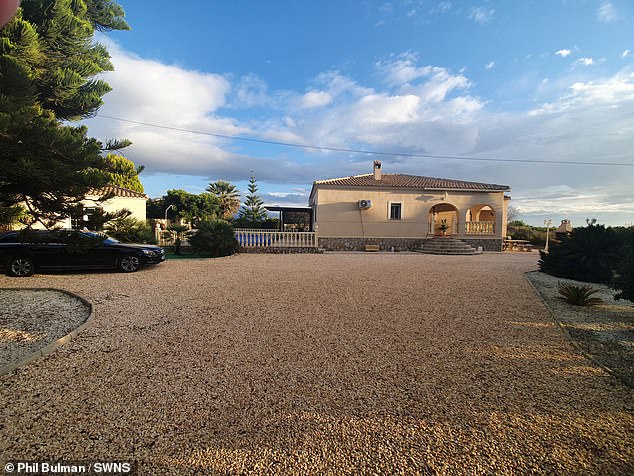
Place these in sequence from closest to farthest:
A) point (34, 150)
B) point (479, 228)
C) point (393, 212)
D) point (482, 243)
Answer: point (34, 150)
point (393, 212)
point (482, 243)
point (479, 228)

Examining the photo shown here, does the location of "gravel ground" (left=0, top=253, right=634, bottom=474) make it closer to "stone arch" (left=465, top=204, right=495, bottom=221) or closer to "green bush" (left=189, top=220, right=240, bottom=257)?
"green bush" (left=189, top=220, right=240, bottom=257)

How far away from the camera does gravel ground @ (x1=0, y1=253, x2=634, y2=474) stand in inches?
80.9

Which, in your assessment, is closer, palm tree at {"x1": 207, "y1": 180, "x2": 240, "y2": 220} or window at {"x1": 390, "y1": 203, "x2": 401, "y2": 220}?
window at {"x1": 390, "y1": 203, "x2": 401, "y2": 220}

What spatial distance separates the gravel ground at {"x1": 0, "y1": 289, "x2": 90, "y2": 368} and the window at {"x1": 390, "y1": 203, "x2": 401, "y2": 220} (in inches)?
630

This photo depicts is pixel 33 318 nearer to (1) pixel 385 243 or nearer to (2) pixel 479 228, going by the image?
(1) pixel 385 243

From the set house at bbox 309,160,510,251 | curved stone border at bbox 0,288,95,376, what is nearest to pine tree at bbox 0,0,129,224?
curved stone border at bbox 0,288,95,376

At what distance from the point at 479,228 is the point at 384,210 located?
639cm

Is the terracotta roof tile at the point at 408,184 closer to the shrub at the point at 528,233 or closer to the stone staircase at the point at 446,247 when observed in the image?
the stone staircase at the point at 446,247

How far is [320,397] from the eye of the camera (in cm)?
272

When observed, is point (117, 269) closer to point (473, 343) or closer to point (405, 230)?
point (473, 343)

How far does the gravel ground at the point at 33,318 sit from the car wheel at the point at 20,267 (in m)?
2.06

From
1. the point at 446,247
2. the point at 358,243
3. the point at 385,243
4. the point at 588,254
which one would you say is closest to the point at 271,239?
the point at 358,243

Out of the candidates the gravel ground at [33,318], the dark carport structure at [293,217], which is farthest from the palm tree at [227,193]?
the gravel ground at [33,318]

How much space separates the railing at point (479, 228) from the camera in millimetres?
18922
